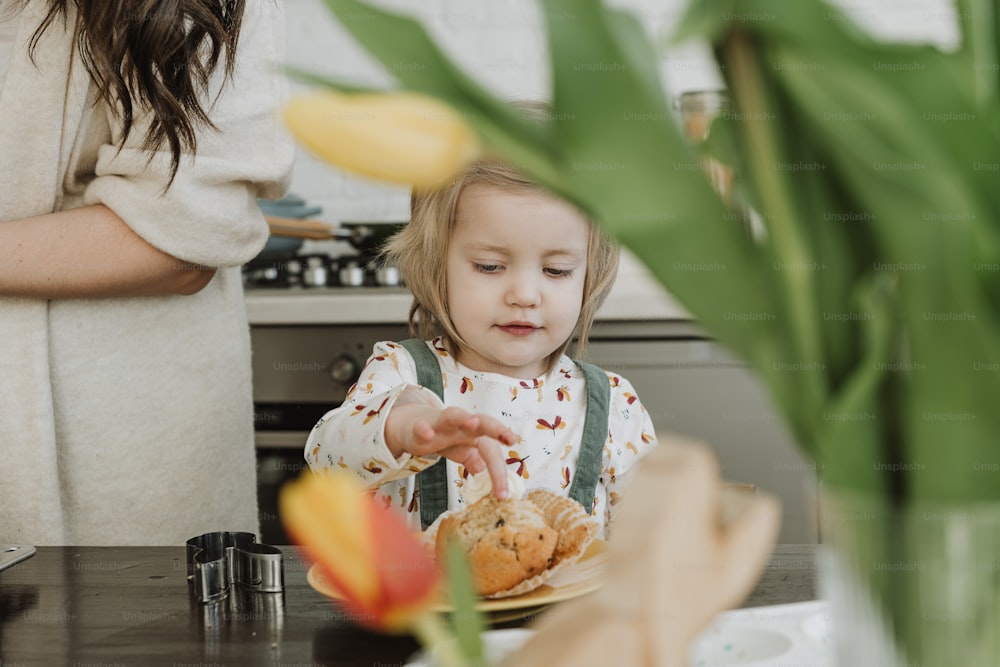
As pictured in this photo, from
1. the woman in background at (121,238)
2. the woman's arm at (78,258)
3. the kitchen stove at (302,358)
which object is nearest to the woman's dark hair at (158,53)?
the woman in background at (121,238)

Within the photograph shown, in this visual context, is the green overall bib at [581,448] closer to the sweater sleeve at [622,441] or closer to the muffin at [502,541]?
the sweater sleeve at [622,441]

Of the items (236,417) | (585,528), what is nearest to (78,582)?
(585,528)

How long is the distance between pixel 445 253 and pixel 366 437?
15.1 inches

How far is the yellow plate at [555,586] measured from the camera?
0.74 metres

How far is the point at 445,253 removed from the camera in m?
1.40

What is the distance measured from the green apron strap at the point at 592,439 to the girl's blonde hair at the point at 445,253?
0.06 m

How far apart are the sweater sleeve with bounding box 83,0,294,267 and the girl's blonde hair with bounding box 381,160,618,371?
196 mm

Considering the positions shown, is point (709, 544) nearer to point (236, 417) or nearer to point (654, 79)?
point (654, 79)

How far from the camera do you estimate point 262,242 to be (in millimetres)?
1361

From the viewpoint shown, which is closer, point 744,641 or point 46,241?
A: point 744,641

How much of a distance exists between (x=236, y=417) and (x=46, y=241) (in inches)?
14.0

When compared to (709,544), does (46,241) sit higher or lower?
higher

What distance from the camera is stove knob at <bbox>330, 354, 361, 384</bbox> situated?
1891 mm

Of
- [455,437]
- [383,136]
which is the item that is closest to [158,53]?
[455,437]
